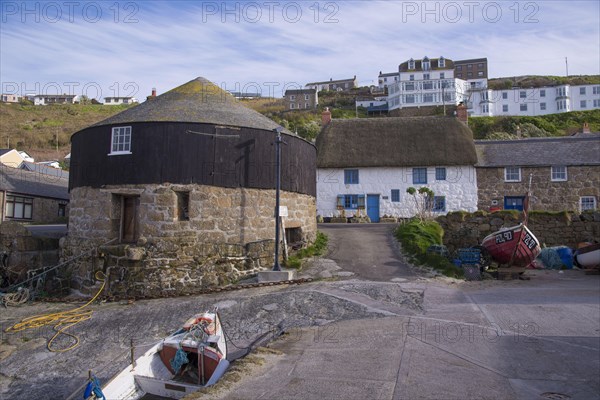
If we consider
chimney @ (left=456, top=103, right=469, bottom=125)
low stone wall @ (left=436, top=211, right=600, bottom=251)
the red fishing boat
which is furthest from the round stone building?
chimney @ (left=456, top=103, right=469, bottom=125)

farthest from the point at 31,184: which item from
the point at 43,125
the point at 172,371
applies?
the point at 43,125

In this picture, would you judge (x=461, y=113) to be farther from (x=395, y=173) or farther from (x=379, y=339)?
(x=379, y=339)

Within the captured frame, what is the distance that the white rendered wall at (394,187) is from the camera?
30469 mm

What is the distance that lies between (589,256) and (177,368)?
15.0 meters

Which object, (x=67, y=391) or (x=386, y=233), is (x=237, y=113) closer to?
(x=386, y=233)

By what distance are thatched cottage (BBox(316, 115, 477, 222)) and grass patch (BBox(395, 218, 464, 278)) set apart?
9.69 m

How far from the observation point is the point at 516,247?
16.2 m

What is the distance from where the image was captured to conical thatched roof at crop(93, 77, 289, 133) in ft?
53.1

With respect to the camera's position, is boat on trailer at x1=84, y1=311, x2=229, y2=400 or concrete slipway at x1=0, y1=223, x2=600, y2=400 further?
boat on trailer at x1=84, y1=311, x2=229, y2=400

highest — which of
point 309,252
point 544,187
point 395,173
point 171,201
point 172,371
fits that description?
point 395,173

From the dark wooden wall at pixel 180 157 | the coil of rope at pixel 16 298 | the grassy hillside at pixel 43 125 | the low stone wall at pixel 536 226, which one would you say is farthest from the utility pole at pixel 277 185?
the grassy hillside at pixel 43 125

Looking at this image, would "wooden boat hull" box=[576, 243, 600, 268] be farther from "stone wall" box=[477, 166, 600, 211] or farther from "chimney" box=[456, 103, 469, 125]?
"chimney" box=[456, 103, 469, 125]

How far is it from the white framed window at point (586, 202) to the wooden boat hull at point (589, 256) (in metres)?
14.0

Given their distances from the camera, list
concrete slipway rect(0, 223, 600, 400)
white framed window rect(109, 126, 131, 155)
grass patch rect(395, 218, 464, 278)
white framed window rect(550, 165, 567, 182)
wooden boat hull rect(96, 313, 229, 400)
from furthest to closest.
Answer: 1. white framed window rect(550, 165, 567, 182)
2. white framed window rect(109, 126, 131, 155)
3. grass patch rect(395, 218, 464, 278)
4. wooden boat hull rect(96, 313, 229, 400)
5. concrete slipway rect(0, 223, 600, 400)
